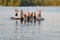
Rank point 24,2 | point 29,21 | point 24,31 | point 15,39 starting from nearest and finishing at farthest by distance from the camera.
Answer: point 15,39 < point 24,31 < point 29,21 < point 24,2

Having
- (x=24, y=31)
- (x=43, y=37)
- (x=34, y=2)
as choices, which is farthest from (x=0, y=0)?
(x=43, y=37)

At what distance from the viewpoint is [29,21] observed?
1446 centimetres

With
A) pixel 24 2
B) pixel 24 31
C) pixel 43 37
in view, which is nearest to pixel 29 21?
pixel 24 31

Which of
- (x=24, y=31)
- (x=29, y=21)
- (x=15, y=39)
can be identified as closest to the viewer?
(x=15, y=39)

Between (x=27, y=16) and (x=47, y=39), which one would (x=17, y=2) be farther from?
(x=47, y=39)

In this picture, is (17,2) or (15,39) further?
(17,2)

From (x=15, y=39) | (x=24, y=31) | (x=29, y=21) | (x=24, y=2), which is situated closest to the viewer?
(x=15, y=39)

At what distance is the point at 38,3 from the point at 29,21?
12102 millimetres

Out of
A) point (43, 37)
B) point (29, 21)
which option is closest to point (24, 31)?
point (43, 37)

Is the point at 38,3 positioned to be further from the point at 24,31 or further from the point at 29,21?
the point at 24,31

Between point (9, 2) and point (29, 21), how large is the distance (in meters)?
11.4

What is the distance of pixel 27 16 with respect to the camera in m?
14.6

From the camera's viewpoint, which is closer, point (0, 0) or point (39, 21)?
point (39, 21)

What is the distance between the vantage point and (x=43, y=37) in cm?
1001
